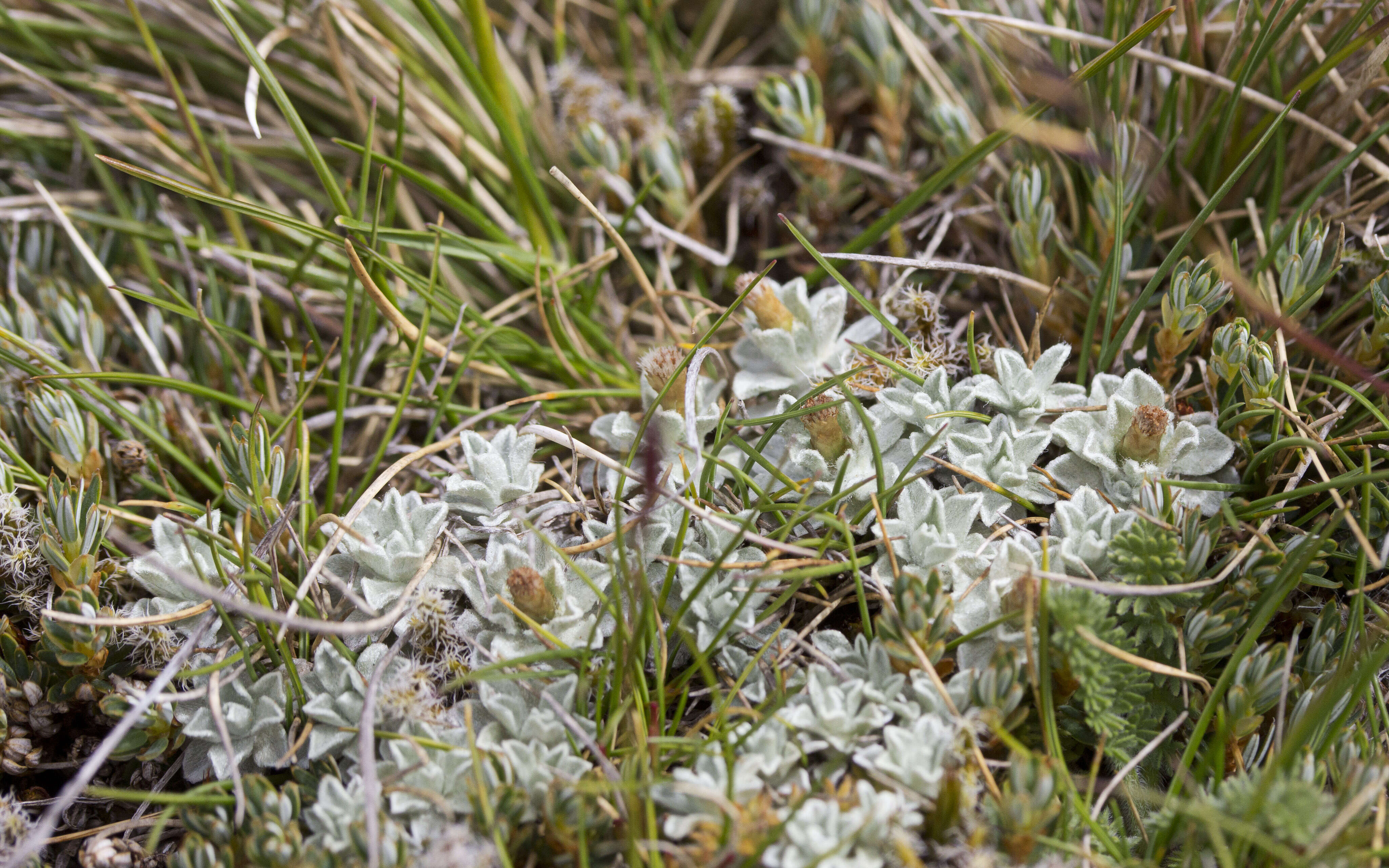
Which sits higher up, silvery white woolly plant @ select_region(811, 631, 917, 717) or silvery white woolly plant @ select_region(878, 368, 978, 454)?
silvery white woolly plant @ select_region(878, 368, 978, 454)

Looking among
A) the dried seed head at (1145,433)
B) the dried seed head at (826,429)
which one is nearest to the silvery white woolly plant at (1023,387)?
the dried seed head at (1145,433)

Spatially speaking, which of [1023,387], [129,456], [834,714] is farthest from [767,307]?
[129,456]

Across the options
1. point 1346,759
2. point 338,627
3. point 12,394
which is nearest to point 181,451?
point 12,394

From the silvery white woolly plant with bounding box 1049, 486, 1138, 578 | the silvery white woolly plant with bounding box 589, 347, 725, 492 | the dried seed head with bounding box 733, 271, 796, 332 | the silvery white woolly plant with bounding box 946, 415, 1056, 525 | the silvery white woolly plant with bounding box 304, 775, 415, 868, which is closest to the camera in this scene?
→ the silvery white woolly plant with bounding box 304, 775, 415, 868

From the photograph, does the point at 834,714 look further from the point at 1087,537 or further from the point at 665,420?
the point at 665,420

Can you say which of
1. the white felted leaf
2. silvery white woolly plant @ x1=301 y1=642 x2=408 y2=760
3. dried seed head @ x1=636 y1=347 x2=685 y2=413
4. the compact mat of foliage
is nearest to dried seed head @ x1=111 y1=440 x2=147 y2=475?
the compact mat of foliage

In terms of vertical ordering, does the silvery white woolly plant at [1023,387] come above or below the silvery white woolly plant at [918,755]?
above

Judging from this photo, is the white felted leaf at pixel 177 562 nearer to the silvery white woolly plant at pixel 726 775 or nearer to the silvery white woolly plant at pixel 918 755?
the silvery white woolly plant at pixel 726 775

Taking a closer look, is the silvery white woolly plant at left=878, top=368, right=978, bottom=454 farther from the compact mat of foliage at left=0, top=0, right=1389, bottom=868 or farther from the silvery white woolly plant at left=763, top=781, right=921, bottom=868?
the silvery white woolly plant at left=763, top=781, right=921, bottom=868
